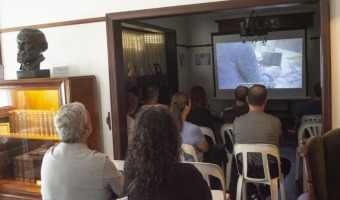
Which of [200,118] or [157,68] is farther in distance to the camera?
[157,68]

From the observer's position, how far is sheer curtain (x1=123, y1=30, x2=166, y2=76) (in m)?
5.80

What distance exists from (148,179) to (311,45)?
24.2 ft

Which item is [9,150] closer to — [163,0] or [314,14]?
[163,0]

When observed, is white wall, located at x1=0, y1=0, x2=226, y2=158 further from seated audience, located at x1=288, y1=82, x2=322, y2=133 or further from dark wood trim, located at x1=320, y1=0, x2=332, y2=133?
seated audience, located at x1=288, y1=82, x2=322, y2=133

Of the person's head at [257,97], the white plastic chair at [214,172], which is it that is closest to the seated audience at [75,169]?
the white plastic chair at [214,172]

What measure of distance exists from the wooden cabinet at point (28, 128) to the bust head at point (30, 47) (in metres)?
0.20

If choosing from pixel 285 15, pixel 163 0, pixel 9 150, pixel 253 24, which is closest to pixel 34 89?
pixel 9 150

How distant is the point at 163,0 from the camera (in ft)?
10.3

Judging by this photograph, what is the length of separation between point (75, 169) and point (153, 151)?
1.70 ft

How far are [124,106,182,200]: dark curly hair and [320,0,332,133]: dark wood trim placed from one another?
5.10 ft

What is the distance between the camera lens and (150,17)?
3225mm

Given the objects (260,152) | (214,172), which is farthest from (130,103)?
(214,172)

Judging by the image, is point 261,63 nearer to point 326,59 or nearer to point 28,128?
point 326,59

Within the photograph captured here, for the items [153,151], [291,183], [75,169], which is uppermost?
[153,151]
